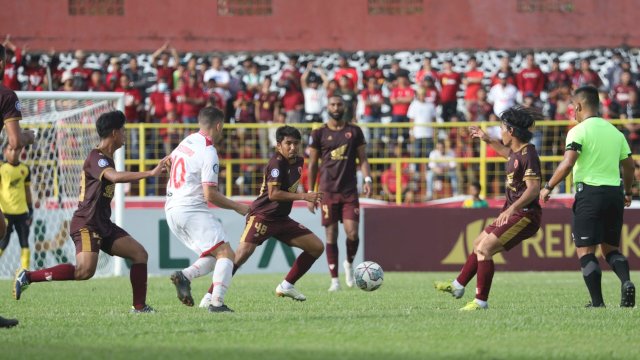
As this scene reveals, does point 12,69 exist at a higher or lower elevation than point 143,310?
higher

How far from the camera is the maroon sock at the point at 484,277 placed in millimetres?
11234

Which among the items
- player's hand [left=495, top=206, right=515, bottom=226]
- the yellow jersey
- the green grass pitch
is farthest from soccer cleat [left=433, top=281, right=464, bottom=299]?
the yellow jersey

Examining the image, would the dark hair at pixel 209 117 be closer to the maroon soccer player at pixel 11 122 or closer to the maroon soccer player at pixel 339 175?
the maroon soccer player at pixel 11 122

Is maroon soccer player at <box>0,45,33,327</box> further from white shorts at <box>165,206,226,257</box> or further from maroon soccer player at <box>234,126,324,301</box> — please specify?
maroon soccer player at <box>234,126,324,301</box>

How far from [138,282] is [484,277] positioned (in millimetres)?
3222

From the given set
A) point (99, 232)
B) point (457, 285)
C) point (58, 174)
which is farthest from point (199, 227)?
point (58, 174)

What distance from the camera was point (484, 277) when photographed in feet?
36.8

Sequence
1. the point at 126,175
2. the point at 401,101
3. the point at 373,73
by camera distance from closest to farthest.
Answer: the point at 126,175, the point at 401,101, the point at 373,73

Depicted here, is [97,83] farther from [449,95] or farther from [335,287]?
[335,287]

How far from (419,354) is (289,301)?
16.5ft

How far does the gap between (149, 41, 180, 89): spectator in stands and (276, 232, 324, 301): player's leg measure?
1231 cm

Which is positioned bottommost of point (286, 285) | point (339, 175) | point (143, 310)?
point (286, 285)

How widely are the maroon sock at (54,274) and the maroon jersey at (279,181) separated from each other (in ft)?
7.63

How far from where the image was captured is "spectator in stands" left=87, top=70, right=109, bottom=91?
2383 centimetres
